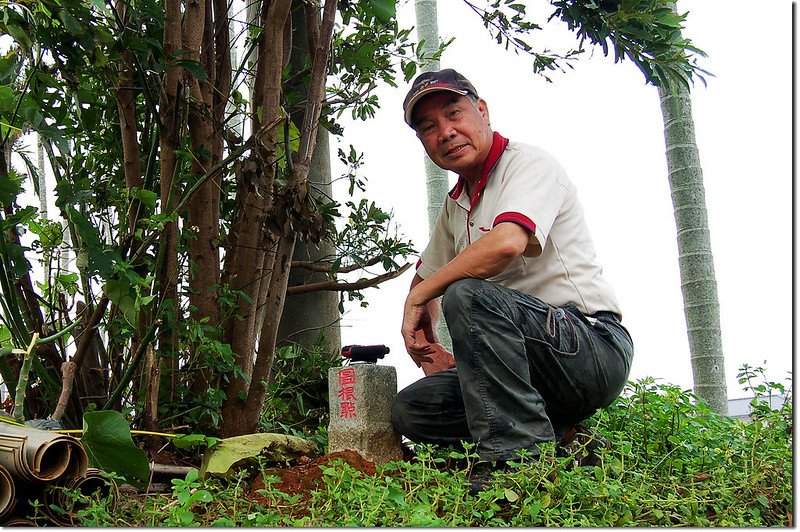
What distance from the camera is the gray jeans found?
2.63 m

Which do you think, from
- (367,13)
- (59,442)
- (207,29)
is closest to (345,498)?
(59,442)

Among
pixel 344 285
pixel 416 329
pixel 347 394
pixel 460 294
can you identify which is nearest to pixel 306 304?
pixel 344 285

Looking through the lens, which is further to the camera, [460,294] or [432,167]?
[432,167]

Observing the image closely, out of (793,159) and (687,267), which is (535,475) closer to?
(793,159)

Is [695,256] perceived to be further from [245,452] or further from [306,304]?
[245,452]

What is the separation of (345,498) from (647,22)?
2.20 meters

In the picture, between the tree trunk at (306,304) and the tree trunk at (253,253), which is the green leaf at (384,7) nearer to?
the tree trunk at (253,253)

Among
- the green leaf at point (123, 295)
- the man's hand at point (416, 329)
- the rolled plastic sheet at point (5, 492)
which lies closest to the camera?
the rolled plastic sheet at point (5, 492)

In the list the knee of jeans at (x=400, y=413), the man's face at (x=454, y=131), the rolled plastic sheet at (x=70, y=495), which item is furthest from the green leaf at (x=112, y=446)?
the man's face at (x=454, y=131)

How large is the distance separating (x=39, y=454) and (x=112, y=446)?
0.96ft

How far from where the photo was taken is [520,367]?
2.66m

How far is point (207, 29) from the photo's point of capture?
3539 mm

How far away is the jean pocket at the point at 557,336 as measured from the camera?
8.96 ft

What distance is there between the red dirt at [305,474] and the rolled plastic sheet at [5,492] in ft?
2.36
